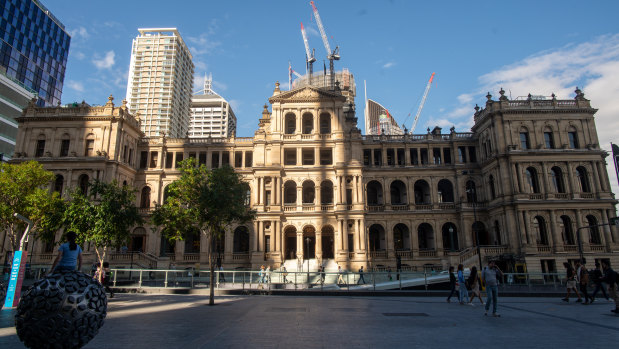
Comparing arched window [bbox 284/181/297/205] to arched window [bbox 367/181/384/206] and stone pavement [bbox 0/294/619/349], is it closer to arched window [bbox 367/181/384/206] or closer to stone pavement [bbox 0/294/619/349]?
arched window [bbox 367/181/384/206]

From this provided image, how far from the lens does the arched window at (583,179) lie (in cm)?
4066

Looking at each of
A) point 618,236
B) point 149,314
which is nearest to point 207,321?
point 149,314

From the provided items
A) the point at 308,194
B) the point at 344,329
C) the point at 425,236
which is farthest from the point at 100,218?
the point at 425,236

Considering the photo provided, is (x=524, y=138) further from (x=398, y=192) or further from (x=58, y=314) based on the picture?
(x=58, y=314)

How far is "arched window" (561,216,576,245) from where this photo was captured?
39125mm

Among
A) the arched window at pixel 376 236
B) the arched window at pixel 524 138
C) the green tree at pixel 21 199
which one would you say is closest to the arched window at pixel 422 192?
the arched window at pixel 376 236

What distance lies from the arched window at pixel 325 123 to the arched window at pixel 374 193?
892 centimetres

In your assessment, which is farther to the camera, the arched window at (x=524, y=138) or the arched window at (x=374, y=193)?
the arched window at (x=374, y=193)

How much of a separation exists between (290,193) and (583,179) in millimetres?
33352

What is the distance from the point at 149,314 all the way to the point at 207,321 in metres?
3.02

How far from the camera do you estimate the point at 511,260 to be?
126 ft

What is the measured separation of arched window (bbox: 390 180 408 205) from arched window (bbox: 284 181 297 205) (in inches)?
511

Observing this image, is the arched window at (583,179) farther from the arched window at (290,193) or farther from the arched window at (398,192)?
the arched window at (290,193)

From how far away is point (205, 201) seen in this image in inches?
843
